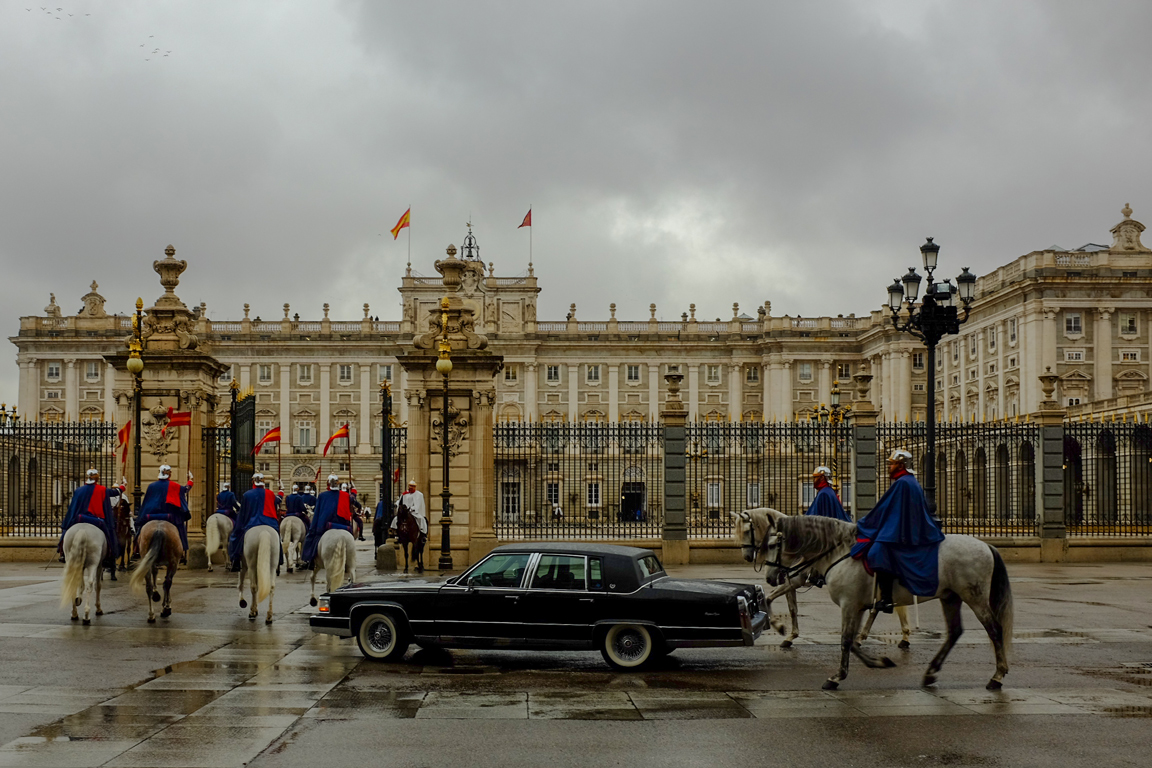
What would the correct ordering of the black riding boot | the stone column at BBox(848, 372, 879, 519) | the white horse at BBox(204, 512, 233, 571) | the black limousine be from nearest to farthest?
the black riding boot, the black limousine, the white horse at BBox(204, 512, 233, 571), the stone column at BBox(848, 372, 879, 519)

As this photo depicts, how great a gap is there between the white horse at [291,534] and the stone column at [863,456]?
12.1 m

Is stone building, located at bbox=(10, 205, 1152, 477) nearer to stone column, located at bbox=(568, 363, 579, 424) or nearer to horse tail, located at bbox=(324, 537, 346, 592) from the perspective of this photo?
stone column, located at bbox=(568, 363, 579, 424)

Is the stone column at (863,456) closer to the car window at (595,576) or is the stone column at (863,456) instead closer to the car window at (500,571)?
the car window at (595,576)

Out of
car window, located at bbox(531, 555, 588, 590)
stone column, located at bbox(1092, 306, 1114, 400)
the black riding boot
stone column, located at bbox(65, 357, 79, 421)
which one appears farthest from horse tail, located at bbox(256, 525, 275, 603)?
stone column, located at bbox(65, 357, 79, 421)

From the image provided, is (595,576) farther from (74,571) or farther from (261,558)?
(74,571)

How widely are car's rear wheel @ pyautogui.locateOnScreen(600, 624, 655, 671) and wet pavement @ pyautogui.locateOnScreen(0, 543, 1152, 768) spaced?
21cm

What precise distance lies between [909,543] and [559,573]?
3.55 metres

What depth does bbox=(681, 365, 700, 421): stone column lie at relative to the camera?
9275cm

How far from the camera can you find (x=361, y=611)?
39.8 feet

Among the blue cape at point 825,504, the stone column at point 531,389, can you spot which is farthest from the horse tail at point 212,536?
the stone column at point 531,389

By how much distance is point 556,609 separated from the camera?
38.4 feet

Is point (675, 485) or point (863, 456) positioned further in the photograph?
point (863, 456)

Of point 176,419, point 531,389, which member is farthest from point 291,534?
point 531,389

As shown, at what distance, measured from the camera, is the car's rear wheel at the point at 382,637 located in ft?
39.6
